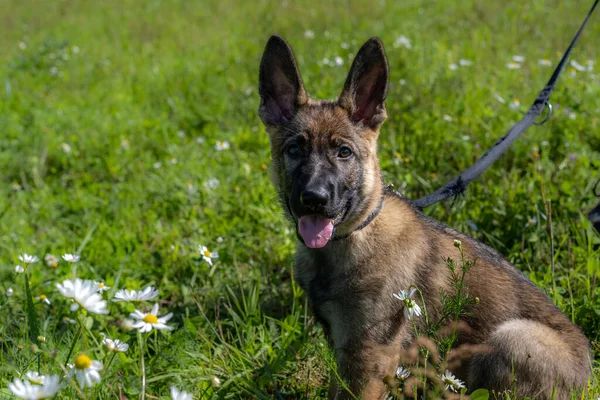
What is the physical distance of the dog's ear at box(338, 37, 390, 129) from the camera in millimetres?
2842

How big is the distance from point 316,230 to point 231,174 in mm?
2227

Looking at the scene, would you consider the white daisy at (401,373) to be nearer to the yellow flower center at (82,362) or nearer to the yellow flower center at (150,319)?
the yellow flower center at (150,319)

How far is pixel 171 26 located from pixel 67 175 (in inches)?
175

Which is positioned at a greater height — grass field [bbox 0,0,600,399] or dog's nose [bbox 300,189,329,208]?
dog's nose [bbox 300,189,329,208]

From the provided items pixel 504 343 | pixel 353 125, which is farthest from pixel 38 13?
pixel 504 343

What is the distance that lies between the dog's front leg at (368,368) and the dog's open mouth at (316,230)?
0.49 meters

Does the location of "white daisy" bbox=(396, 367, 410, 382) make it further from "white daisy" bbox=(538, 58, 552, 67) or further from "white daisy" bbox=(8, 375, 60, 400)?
"white daisy" bbox=(538, 58, 552, 67)

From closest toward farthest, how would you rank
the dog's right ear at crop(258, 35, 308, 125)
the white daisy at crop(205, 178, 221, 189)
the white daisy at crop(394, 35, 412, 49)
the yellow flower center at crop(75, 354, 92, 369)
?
the yellow flower center at crop(75, 354, 92, 369), the dog's right ear at crop(258, 35, 308, 125), the white daisy at crop(205, 178, 221, 189), the white daisy at crop(394, 35, 412, 49)

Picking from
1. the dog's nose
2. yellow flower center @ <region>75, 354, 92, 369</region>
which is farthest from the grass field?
the dog's nose

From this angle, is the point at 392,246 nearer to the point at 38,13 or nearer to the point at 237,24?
the point at 237,24

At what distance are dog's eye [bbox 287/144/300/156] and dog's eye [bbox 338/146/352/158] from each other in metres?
0.21

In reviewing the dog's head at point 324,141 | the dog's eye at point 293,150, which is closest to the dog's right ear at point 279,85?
the dog's head at point 324,141

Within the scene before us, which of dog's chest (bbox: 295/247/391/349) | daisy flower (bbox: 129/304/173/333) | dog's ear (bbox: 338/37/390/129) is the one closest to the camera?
daisy flower (bbox: 129/304/173/333)

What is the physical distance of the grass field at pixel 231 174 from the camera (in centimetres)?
287
